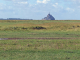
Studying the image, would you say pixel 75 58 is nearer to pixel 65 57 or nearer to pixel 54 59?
pixel 65 57

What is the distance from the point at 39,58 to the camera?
12.0 meters

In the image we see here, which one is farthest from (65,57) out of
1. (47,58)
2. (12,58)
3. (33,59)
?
(12,58)

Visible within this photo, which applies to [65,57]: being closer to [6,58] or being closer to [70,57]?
[70,57]

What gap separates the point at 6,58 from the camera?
1200 cm

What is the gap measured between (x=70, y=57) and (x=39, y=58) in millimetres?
2088

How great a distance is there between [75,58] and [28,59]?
3021mm

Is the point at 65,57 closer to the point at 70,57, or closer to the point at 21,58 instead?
the point at 70,57

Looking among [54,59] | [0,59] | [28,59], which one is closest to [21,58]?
[28,59]

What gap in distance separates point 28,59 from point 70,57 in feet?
9.24

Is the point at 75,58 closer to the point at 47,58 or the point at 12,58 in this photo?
the point at 47,58

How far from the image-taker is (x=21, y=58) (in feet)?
39.3

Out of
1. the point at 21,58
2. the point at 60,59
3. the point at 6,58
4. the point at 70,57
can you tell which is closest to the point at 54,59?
the point at 60,59

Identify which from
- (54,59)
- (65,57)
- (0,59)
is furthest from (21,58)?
(65,57)

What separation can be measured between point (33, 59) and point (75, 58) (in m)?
2.71
